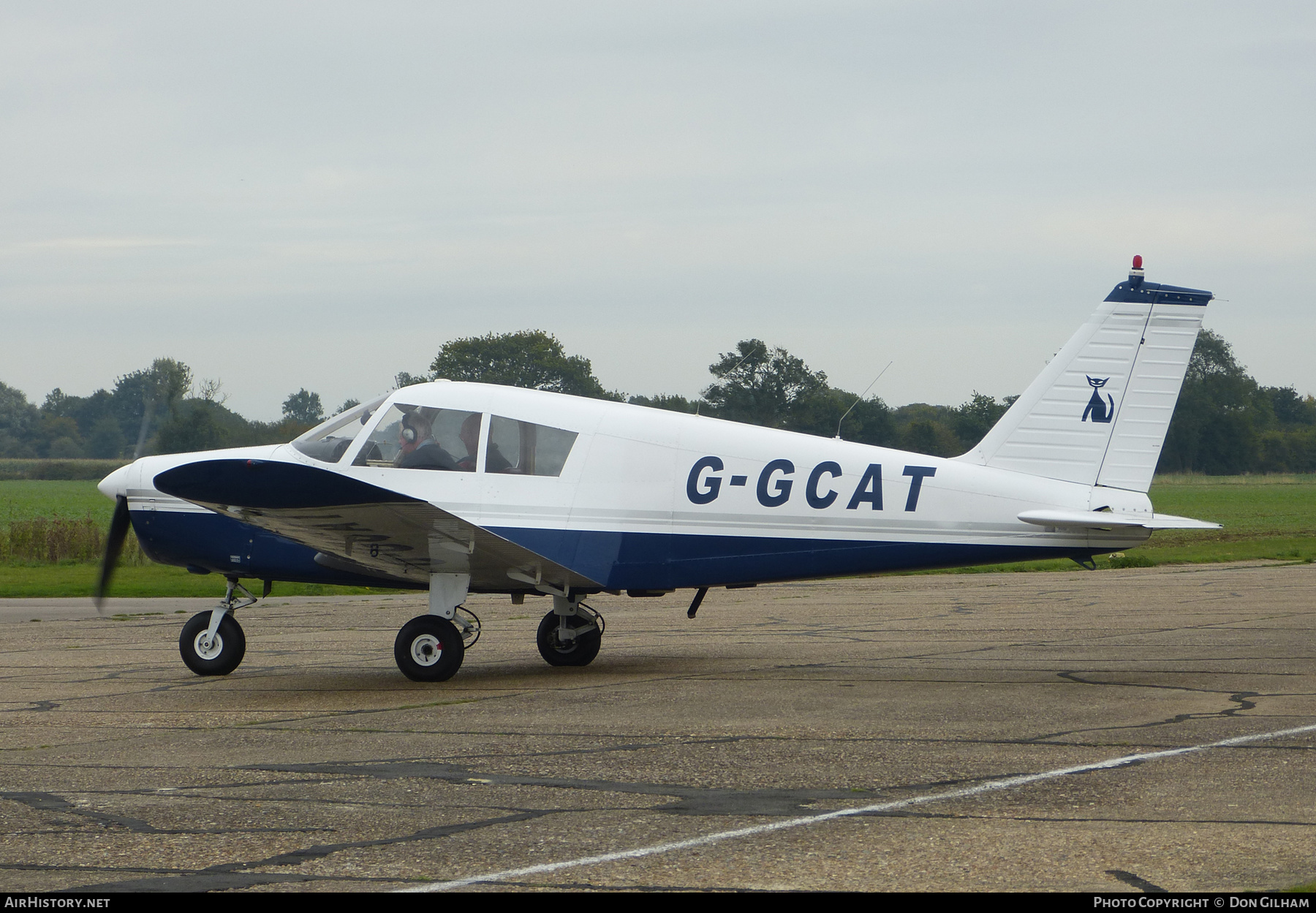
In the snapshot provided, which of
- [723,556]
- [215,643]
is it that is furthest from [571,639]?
[215,643]

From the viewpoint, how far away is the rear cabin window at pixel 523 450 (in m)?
10.3

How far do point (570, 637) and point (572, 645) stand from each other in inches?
3.5

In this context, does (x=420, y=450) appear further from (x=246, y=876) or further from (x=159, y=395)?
(x=246, y=876)

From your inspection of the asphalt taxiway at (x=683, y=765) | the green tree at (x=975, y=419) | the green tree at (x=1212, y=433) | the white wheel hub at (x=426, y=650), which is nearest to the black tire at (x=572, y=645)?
the asphalt taxiway at (x=683, y=765)

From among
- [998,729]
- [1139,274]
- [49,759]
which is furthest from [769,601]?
A: [49,759]

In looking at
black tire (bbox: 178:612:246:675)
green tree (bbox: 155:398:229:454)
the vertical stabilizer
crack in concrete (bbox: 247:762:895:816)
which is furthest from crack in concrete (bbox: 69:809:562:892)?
green tree (bbox: 155:398:229:454)

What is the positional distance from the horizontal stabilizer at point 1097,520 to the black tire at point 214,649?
22.6ft

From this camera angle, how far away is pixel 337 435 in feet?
34.3

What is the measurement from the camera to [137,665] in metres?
11.8

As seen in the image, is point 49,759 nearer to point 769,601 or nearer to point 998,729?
point 998,729

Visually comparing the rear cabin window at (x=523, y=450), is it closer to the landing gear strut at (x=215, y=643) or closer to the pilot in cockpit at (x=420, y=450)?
the pilot in cockpit at (x=420, y=450)

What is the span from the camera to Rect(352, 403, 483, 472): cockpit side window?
10.3 meters

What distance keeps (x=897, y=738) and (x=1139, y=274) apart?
207 inches

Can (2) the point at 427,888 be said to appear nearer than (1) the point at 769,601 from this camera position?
Yes
